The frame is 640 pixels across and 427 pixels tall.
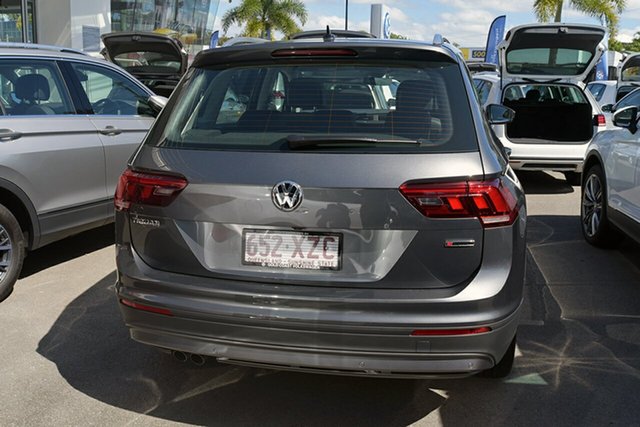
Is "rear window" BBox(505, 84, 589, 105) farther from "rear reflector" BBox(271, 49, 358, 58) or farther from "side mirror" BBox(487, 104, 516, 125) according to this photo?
"rear reflector" BBox(271, 49, 358, 58)

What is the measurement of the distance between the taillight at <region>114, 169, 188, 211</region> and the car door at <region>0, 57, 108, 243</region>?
82.4 inches

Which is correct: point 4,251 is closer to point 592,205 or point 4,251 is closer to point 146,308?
point 146,308

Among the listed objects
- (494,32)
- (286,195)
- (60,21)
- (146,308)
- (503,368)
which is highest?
(494,32)

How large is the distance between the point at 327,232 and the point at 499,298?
746 mm

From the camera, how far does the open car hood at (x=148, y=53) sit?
9156 millimetres

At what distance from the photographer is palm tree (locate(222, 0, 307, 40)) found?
37594mm

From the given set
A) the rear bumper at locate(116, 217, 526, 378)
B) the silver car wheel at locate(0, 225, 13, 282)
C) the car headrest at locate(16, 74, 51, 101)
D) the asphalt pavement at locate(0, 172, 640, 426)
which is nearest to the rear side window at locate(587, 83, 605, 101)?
the asphalt pavement at locate(0, 172, 640, 426)

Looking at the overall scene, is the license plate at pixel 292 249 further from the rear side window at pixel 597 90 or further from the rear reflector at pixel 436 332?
the rear side window at pixel 597 90

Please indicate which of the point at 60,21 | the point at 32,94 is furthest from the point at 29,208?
the point at 60,21

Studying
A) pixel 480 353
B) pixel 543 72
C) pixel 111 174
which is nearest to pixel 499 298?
pixel 480 353

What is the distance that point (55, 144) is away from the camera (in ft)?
16.6

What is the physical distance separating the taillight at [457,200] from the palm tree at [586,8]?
100 ft

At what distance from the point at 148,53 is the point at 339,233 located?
7814 millimetres

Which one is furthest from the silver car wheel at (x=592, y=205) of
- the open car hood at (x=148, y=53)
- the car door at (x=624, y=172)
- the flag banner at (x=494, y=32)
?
the flag banner at (x=494, y=32)
